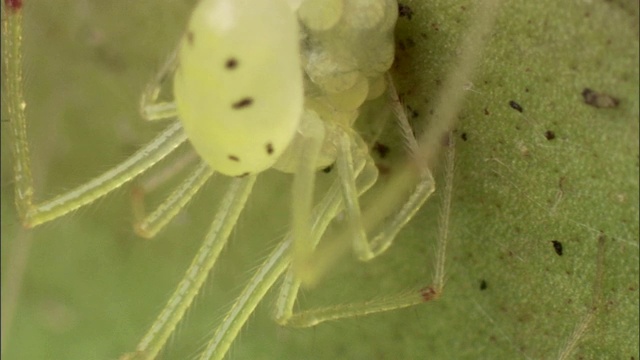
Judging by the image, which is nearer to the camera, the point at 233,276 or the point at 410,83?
the point at 410,83

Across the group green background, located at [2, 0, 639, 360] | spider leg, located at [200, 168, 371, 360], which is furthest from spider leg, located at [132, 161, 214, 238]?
spider leg, located at [200, 168, 371, 360]

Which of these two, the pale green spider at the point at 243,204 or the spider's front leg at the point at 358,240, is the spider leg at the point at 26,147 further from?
the spider's front leg at the point at 358,240

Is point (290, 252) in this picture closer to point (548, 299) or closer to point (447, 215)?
point (447, 215)

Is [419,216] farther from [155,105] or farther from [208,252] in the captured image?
[155,105]

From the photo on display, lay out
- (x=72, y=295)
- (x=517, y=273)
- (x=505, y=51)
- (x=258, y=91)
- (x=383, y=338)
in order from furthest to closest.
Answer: (x=72, y=295), (x=383, y=338), (x=517, y=273), (x=505, y=51), (x=258, y=91)

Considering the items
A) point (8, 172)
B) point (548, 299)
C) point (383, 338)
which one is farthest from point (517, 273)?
point (8, 172)

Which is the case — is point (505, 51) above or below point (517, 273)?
above
